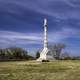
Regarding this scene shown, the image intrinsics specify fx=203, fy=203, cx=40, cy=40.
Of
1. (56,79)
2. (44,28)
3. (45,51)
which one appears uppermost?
(44,28)

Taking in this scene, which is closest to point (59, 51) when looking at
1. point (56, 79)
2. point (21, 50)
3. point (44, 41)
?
point (21, 50)

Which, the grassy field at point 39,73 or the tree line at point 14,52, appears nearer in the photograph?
the grassy field at point 39,73

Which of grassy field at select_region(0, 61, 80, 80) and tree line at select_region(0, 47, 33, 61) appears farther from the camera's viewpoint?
tree line at select_region(0, 47, 33, 61)

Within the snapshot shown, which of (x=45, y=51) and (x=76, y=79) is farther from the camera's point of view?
(x=45, y=51)

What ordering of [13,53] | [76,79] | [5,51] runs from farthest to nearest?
[5,51] → [13,53] → [76,79]

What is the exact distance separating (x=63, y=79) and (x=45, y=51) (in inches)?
2172

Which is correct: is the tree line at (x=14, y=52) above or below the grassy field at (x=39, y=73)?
above

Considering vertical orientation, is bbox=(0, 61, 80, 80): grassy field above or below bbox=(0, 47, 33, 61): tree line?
below

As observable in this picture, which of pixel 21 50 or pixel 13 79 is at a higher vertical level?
pixel 21 50

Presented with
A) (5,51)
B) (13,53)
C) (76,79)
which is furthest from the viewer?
(5,51)

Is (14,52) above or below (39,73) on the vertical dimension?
above

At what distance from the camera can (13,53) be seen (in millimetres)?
121125

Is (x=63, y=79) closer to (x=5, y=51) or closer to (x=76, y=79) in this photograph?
(x=76, y=79)

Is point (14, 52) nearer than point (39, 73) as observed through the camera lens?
No
